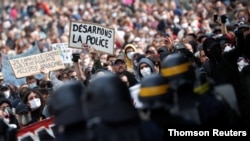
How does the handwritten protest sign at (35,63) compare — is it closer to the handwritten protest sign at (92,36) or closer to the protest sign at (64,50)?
the handwritten protest sign at (92,36)

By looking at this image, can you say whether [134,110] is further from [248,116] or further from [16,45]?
[16,45]

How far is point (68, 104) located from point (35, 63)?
9.98 meters

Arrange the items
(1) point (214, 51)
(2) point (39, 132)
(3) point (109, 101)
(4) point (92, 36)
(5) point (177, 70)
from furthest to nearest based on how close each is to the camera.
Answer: (4) point (92, 36) < (2) point (39, 132) < (1) point (214, 51) < (5) point (177, 70) < (3) point (109, 101)

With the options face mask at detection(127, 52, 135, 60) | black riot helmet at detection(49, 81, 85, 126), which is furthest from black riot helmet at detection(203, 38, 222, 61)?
face mask at detection(127, 52, 135, 60)

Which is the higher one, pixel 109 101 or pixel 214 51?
pixel 109 101

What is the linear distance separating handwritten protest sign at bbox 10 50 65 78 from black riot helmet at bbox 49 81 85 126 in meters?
9.31

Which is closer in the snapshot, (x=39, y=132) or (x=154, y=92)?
(x=154, y=92)

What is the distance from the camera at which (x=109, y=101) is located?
8.57m

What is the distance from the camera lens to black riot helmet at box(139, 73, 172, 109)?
28.9 ft

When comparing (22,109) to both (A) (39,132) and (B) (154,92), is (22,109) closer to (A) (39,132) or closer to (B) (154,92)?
(A) (39,132)

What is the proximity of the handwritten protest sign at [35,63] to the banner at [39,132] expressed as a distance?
19.0 feet

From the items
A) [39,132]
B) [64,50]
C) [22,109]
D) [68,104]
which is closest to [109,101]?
[68,104]

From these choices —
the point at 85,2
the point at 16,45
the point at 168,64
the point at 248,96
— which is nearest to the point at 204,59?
the point at 248,96

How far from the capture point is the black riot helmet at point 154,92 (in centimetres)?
882
